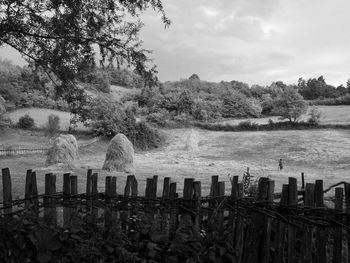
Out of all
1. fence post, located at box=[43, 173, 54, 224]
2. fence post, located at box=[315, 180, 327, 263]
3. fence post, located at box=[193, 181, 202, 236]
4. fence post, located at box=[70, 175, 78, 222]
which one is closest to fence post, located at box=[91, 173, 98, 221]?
fence post, located at box=[70, 175, 78, 222]

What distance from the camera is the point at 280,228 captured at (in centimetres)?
342

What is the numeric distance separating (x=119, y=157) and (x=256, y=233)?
1424cm

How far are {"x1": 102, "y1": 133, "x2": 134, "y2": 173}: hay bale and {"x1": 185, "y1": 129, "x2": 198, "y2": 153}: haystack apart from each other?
13.5 metres

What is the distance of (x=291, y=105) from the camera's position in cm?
3612

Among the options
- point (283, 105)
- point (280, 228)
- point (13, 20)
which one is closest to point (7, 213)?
point (280, 228)

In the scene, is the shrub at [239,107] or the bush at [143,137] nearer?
the bush at [143,137]

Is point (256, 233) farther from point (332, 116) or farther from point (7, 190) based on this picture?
point (332, 116)

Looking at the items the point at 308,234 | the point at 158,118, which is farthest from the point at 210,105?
the point at 308,234

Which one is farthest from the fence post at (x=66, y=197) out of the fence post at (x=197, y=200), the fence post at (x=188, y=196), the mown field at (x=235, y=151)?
the mown field at (x=235, y=151)

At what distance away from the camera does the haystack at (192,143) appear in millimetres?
31103

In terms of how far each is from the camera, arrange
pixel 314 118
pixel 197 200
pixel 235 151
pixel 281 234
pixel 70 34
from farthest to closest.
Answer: pixel 314 118, pixel 235 151, pixel 70 34, pixel 197 200, pixel 281 234

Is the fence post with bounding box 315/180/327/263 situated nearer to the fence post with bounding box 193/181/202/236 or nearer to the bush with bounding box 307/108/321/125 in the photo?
the fence post with bounding box 193/181/202/236

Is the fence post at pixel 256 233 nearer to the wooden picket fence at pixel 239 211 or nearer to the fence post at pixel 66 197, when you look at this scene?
the wooden picket fence at pixel 239 211

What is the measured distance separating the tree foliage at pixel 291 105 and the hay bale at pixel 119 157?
2221cm
